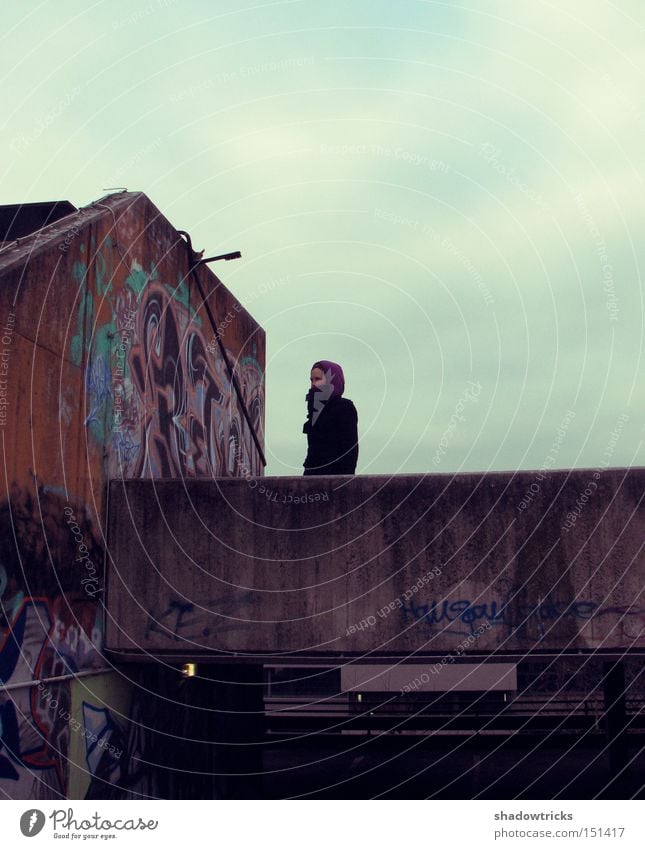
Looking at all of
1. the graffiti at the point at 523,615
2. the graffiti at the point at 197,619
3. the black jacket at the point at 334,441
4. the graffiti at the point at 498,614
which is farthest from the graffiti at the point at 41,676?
the graffiti at the point at 523,615

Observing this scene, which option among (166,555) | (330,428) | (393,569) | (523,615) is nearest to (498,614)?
(523,615)

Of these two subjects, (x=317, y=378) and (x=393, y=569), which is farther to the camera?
(x=317, y=378)

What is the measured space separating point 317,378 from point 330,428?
71 cm

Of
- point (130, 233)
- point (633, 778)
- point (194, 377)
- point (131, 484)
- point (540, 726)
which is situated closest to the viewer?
point (131, 484)

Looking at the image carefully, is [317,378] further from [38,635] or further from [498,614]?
[38,635]

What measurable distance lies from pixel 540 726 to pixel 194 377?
14441mm

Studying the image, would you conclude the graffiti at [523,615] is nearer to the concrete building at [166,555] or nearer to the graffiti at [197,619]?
the concrete building at [166,555]

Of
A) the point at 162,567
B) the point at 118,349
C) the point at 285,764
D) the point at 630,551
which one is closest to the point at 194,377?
the point at 118,349

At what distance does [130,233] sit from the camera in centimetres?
1223

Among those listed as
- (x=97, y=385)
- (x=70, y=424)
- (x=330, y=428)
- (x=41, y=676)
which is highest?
(x=97, y=385)

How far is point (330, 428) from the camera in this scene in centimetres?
1204

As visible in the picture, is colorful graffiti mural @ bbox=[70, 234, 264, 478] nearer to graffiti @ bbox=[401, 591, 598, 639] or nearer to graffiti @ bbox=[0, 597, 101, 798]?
graffiti @ bbox=[0, 597, 101, 798]

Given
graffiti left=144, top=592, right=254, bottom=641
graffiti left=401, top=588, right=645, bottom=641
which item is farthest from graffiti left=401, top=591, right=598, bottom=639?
graffiti left=144, top=592, right=254, bottom=641

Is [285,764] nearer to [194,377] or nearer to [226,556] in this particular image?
[194,377]
